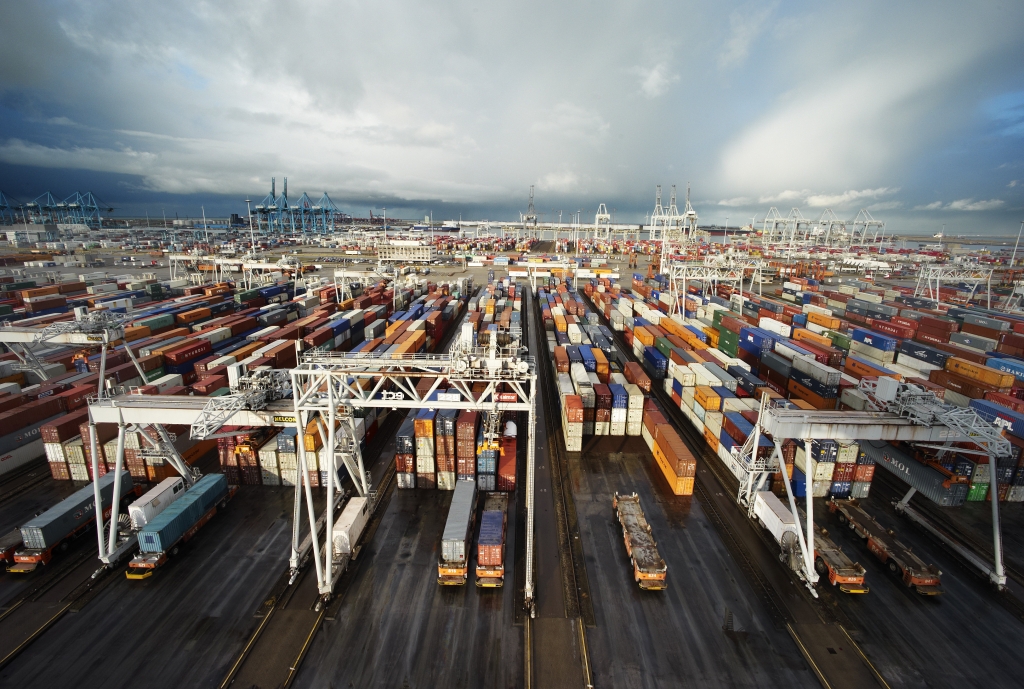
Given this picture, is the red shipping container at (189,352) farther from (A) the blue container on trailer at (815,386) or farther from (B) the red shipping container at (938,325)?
(B) the red shipping container at (938,325)

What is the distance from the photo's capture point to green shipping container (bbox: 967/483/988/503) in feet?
83.2

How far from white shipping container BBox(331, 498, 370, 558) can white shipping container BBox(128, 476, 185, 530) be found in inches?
356

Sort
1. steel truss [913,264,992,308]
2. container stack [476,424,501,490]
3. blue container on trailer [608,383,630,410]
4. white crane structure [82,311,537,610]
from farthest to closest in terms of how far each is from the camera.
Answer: steel truss [913,264,992,308] → blue container on trailer [608,383,630,410] → container stack [476,424,501,490] → white crane structure [82,311,537,610]

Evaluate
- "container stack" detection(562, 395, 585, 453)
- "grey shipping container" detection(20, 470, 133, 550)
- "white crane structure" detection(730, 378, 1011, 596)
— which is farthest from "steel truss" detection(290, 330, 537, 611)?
"white crane structure" detection(730, 378, 1011, 596)

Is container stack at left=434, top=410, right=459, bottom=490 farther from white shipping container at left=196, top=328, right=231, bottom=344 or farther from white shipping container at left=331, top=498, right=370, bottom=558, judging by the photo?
white shipping container at left=196, top=328, right=231, bottom=344

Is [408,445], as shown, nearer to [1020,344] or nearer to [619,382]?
[619,382]

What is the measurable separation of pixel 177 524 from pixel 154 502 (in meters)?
2.47

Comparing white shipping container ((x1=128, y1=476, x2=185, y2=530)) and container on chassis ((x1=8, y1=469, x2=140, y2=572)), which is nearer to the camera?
container on chassis ((x1=8, y1=469, x2=140, y2=572))

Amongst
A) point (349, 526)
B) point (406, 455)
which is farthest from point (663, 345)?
point (349, 526)

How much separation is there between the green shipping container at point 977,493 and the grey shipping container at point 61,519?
155 feet

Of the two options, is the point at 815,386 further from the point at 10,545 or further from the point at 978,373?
the point at 10,545

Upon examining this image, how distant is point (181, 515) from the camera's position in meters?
21.0

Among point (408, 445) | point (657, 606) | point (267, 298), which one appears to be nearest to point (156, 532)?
point (408, 445)

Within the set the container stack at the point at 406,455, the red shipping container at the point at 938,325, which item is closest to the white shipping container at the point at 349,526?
the container stack at the point at 406,455
